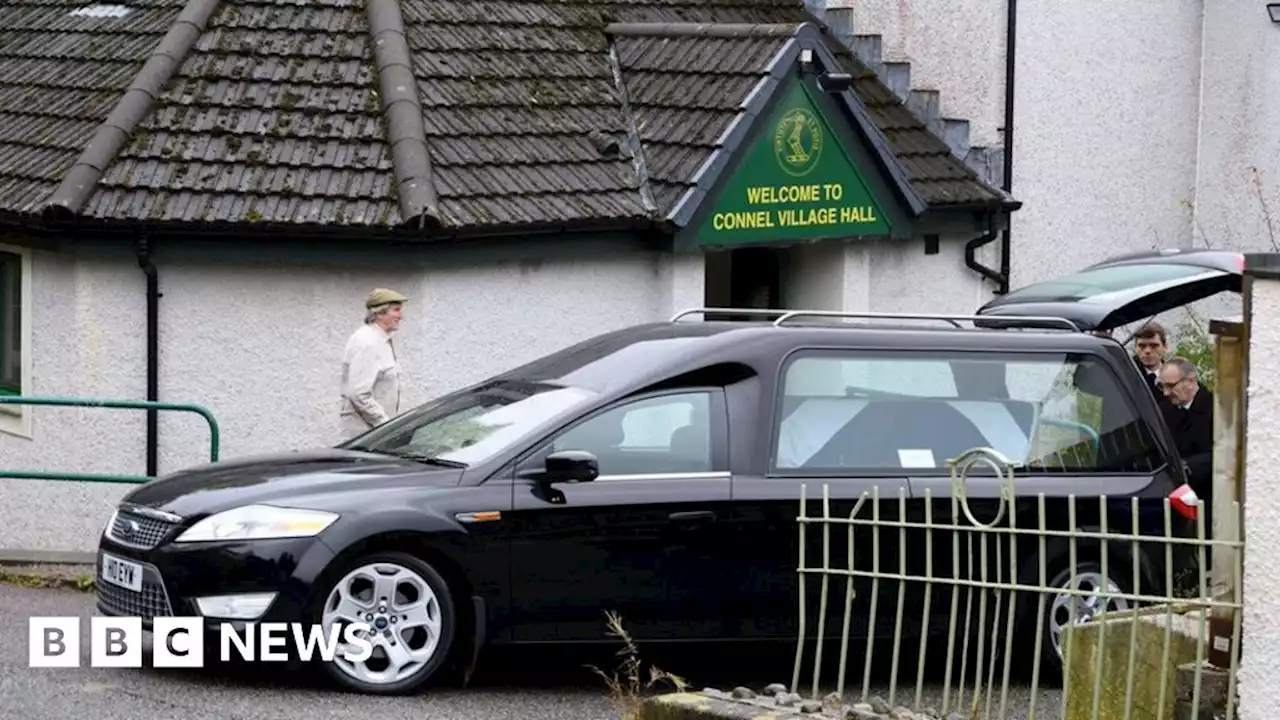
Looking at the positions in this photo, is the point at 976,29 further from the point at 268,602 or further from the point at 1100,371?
the point at 268,602

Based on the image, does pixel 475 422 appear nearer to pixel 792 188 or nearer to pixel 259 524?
pixel 259 524

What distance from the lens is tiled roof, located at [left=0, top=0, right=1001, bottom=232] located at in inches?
559

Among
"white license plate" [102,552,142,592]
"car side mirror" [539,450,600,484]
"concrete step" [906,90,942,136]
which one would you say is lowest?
"white license plate" [102,552,142,592]

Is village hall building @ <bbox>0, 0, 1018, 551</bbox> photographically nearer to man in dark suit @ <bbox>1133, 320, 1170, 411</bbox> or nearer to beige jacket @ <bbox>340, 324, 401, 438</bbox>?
beige jacket @ <bbox>340, 324, 401, 438</bbox>

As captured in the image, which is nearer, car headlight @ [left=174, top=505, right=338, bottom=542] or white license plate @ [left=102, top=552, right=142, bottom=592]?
car headlight @ [left=174, top=505, right=338, bottom=542]

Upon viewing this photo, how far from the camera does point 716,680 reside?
10.4 metres

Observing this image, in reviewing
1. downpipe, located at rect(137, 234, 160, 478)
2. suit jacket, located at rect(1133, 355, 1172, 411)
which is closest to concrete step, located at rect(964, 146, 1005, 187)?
suit jacket, located at rect(1133, 355, 1172, 411)

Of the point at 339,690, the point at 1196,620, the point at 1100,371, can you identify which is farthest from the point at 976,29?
the point at 1196,620

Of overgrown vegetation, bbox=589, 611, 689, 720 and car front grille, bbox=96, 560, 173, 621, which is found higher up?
car front grille, bbox=96, 560, 173, 621

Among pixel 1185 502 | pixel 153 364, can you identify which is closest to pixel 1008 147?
pixel 153 364

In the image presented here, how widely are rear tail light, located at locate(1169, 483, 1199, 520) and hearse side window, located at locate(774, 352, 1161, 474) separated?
28 centimetres

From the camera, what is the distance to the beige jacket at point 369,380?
42.0 feet

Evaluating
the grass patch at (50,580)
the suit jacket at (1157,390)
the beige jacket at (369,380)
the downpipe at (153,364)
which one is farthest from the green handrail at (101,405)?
the suit jacket at (1157,390)

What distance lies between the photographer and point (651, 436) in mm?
9977
